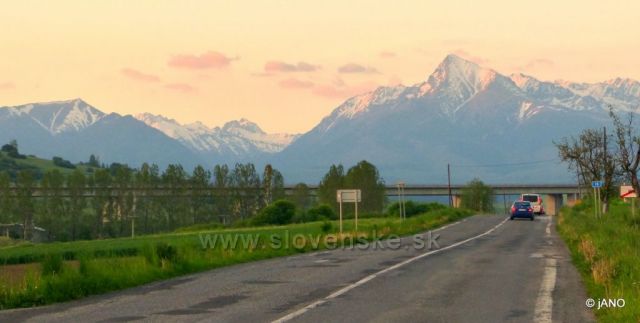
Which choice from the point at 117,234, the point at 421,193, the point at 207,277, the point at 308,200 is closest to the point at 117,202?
the point at 117,234

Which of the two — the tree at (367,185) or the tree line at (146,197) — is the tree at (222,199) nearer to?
the tree line at (146,197)

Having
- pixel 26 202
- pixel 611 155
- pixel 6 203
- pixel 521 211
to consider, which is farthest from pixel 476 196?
pixel 611 155

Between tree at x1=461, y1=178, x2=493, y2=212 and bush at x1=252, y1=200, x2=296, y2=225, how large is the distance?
78651 millimetres

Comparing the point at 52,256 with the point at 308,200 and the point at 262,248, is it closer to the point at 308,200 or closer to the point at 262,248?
the point at 262,248

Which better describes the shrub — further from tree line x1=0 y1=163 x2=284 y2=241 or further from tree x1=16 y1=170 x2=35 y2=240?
tree x1=16 y1=170 x2=35 y2=240

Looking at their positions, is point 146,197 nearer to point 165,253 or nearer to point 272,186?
point 272,186

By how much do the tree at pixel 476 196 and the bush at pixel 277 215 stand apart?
78.7 m

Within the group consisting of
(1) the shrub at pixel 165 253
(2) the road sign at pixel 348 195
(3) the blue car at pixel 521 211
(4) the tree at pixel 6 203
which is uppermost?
(4) the tree at pixel 6 203

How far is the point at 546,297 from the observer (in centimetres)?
1602

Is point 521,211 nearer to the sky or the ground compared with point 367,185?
nearer to the ground

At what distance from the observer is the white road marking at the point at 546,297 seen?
13484 mm

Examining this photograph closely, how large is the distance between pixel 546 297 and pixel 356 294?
344 centimetres

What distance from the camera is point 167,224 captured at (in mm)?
148750

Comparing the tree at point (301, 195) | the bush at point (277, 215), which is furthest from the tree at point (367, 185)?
the bush at point (277, 215)
